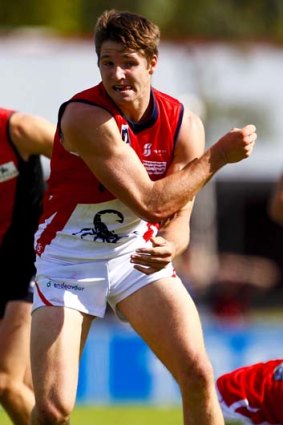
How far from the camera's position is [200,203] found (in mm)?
24734

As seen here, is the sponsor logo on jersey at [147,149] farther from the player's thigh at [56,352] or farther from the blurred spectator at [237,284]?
the blurred spectator at [237,284]

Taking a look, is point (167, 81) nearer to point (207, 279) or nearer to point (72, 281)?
point (207, 279)

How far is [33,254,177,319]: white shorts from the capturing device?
6.90 m

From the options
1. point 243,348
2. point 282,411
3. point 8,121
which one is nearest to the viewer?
point 282,411

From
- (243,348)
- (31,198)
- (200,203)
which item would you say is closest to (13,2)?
(200,203)

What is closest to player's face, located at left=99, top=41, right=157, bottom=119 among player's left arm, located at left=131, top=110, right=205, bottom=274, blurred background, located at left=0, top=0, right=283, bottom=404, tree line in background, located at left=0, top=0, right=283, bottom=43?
player's left arm, located at left=131, top=110, right=205, bottom=274

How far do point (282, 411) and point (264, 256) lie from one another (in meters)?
21.8

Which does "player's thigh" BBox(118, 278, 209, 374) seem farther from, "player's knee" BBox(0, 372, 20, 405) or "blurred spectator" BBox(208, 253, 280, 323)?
"blurred spectator" BBox(208, 253, 280, 323)

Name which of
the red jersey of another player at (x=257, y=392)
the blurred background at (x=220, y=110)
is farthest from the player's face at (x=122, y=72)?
the blurred background at (x=220, y=110)

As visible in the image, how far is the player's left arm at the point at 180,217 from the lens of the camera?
6719 mm

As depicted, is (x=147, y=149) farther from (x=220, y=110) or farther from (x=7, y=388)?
(x=220, y=110)


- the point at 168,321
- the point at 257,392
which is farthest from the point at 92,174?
the point at 257,392

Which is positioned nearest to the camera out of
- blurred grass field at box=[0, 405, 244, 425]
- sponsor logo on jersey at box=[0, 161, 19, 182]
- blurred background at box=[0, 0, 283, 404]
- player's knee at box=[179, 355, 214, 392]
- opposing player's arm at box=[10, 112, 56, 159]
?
player's knee at box=[179, 355, 214, 392]

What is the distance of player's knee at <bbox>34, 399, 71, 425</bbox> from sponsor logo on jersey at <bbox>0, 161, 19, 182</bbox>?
1.78 meters
